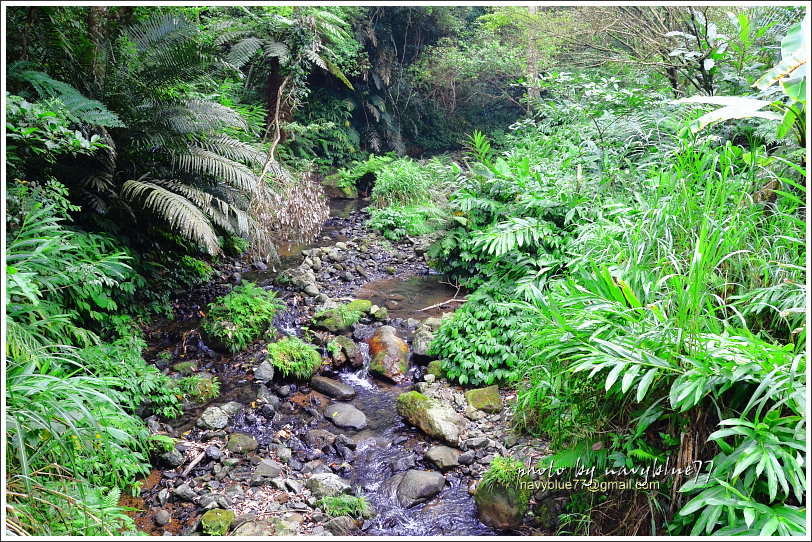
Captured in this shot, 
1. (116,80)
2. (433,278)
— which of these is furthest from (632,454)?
(433,278)

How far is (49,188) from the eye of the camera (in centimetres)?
310

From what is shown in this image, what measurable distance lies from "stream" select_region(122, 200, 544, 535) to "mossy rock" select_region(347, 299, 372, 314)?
0.65 ft

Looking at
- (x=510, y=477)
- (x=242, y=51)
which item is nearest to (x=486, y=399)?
(x=510, y=477)

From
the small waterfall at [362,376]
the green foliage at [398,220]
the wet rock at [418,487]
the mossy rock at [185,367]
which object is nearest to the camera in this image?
the wet rock at [418,487]

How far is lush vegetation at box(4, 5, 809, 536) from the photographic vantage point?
1867 millimetres

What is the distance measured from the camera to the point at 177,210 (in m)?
3.66

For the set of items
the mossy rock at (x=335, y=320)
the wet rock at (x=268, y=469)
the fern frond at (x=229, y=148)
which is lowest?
the wet rock at (x=268, y=469)

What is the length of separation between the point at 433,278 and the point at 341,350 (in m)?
2.12

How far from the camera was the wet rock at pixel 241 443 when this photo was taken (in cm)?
334

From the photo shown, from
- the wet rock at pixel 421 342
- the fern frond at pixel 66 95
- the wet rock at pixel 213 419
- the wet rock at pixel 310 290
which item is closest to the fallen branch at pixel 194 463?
the wet rock at pixel 213 419

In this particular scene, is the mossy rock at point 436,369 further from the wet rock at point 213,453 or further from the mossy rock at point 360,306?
the wet rock at point 213,453

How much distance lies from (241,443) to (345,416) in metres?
0.78

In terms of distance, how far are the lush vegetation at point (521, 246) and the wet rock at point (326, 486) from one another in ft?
0.37

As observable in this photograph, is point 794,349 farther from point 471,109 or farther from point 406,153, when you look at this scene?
point 406,153
